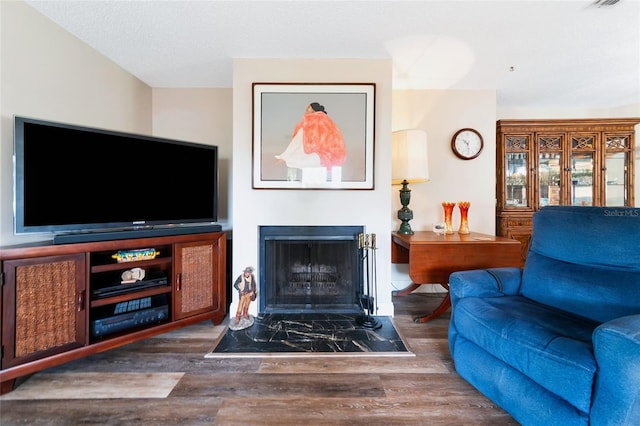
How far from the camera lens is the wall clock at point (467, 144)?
2.75 metres

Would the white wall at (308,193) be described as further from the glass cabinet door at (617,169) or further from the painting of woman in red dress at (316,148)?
the glass cabinet door at (617,169)

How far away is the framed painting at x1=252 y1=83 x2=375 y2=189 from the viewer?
2.17m

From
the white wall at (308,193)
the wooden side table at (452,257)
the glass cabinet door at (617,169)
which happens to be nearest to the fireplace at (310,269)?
the white wall at (308,193)

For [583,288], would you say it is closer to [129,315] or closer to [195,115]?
[129,315]

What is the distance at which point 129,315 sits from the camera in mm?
1685

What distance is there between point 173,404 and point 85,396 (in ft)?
1.57

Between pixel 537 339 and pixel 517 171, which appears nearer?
pixel 537 339

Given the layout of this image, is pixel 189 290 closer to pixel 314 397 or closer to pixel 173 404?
pixel 173 404

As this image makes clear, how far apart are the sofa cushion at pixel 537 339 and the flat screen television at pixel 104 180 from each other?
6.45ft

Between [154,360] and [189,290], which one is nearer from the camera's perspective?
[154,360]

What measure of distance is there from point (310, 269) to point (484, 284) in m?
1.31

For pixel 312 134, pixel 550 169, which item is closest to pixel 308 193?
pixel 312 134

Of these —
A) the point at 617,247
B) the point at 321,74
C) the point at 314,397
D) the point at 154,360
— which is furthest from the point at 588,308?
the point at 154,360

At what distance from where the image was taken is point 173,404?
127 centimetres
